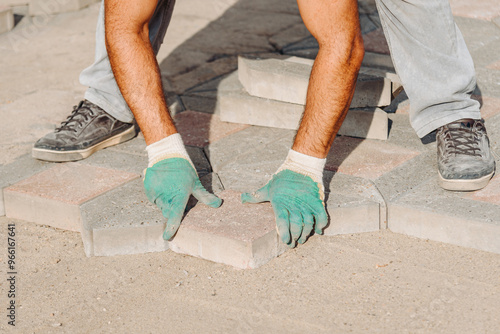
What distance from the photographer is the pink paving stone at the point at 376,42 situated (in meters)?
3.98

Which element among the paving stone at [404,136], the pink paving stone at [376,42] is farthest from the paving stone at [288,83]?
the pink paving stone at [376,42]

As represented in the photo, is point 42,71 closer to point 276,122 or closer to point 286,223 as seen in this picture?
point 276,122

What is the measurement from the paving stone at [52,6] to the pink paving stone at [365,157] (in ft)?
10.3

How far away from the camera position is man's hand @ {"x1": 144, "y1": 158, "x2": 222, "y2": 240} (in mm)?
2307

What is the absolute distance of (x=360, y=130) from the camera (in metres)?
2.95

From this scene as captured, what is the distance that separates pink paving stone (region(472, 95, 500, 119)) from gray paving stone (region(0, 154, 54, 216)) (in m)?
1.94

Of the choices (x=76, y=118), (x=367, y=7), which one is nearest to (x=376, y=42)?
(x=367, y=7)

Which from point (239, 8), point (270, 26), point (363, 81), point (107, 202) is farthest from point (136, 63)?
point (239, 8)

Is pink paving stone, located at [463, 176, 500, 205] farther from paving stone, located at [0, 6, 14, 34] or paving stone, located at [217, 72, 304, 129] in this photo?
paving stone, located at [0, 6, 14, 34]

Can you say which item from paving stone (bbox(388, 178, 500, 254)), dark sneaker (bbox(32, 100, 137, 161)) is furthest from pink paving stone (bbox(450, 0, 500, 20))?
dark sneaker (bbox(32, 100, 137, 161))

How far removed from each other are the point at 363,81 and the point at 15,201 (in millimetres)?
1500

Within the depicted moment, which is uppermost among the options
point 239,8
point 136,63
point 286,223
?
point 136,63

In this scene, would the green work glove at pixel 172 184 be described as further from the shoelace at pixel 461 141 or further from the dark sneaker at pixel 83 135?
the shoelace at pixel 461 141

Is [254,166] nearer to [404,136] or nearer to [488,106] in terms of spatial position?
[404,136]
